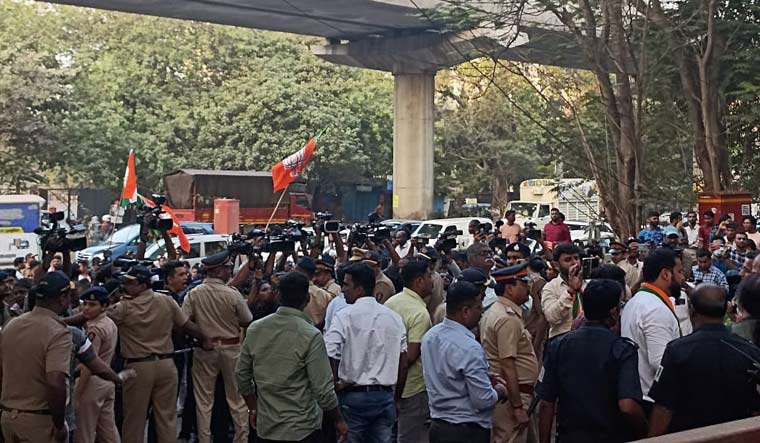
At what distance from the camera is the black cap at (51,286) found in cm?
657

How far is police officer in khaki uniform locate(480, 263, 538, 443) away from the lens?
675cm

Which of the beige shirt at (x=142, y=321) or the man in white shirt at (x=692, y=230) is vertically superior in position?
the man in white shirt at (x=692, y=230)

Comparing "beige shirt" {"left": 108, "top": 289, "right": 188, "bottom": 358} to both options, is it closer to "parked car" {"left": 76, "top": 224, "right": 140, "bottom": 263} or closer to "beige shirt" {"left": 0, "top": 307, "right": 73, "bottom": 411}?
"beige shirt" {"left": 0, "top": 307, "right": 73, "bottom": 411}

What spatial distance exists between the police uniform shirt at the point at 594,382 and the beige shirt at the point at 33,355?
3088 millimetres

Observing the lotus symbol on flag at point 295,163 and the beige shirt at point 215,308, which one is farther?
the lotus symbol on flag at point 295,163

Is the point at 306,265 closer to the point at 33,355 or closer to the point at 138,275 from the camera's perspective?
the point at 138,275

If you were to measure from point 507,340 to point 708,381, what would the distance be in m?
1.72

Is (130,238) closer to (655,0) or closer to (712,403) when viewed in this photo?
(655,0)

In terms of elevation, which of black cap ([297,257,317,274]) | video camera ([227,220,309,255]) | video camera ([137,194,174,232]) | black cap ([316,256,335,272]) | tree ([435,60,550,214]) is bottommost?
black cap ([316,256,335,272])

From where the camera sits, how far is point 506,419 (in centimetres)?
718

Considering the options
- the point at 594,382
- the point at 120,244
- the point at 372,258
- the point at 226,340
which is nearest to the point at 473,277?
the point at 594,382

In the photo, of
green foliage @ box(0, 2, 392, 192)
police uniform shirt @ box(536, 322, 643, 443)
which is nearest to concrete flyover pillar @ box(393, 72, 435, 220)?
green foliage @ box(0, 2, 392, 192)

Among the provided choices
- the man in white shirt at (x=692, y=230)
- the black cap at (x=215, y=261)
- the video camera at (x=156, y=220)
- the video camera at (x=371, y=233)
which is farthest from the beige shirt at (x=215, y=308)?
the man in white shirt at (x=692, y=230)

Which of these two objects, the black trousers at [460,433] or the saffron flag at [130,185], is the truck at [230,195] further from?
the black trousers at [460,433]
